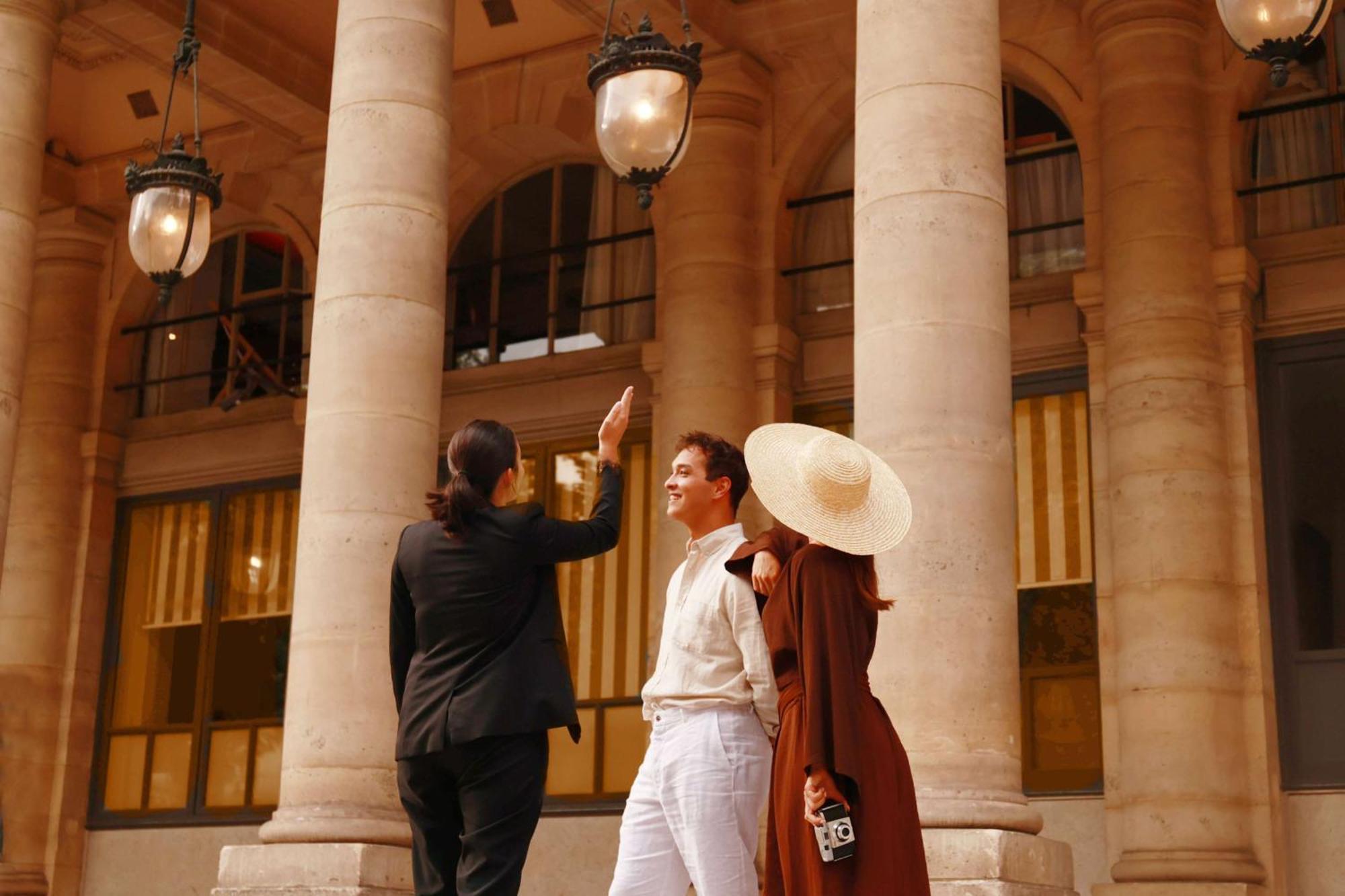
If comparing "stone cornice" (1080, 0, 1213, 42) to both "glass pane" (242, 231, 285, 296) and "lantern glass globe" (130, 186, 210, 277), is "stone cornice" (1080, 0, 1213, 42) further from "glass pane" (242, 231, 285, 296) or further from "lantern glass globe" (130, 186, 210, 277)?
"glass pane" (242, 231, 285, 296)

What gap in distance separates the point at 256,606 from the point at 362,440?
9179 millimetres

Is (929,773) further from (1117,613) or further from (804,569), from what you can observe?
(1117,613)

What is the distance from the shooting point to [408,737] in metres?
5.91

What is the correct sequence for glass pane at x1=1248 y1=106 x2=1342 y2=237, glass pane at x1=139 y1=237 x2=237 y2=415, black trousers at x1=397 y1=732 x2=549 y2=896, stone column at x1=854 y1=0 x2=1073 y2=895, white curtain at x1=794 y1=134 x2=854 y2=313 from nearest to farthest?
black trousers at x1=397 y1=732 x2=549 y2=896 → stone column at x1=854 y1=0 x2=1073 y2=895 → glass pane at x1=1248 y1=106 x2=1342 y2=237 → white curtain at x1=794 y1=134 x2=854 y2=313 → glass pane at x1=139 y1=237 x2=237 y2=415

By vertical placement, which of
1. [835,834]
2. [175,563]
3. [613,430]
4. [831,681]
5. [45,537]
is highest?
[45,537]

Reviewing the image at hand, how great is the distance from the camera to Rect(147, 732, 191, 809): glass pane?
64.7 feet

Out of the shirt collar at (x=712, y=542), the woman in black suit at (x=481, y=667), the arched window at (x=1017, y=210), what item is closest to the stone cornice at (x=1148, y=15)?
the arched window at (x=1017, y=210)

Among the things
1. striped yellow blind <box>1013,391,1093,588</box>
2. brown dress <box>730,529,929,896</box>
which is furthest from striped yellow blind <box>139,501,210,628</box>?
brown dress <box>730,529,929,896</box>

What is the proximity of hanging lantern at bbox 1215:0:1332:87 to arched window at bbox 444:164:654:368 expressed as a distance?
921 centimetres

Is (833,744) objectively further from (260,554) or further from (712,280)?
(260,554)

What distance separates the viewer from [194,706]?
1994 cm

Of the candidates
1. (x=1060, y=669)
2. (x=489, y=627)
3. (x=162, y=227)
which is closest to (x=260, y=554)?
(x=162, y=227)

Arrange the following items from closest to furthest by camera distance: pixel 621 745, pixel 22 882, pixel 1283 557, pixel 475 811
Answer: pixel 475 811
pixel 1283 557
pixel 621 745
pixel 22 882

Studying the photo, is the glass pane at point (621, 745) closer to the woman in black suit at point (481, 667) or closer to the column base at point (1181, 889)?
the column base at point (1181, 889)
